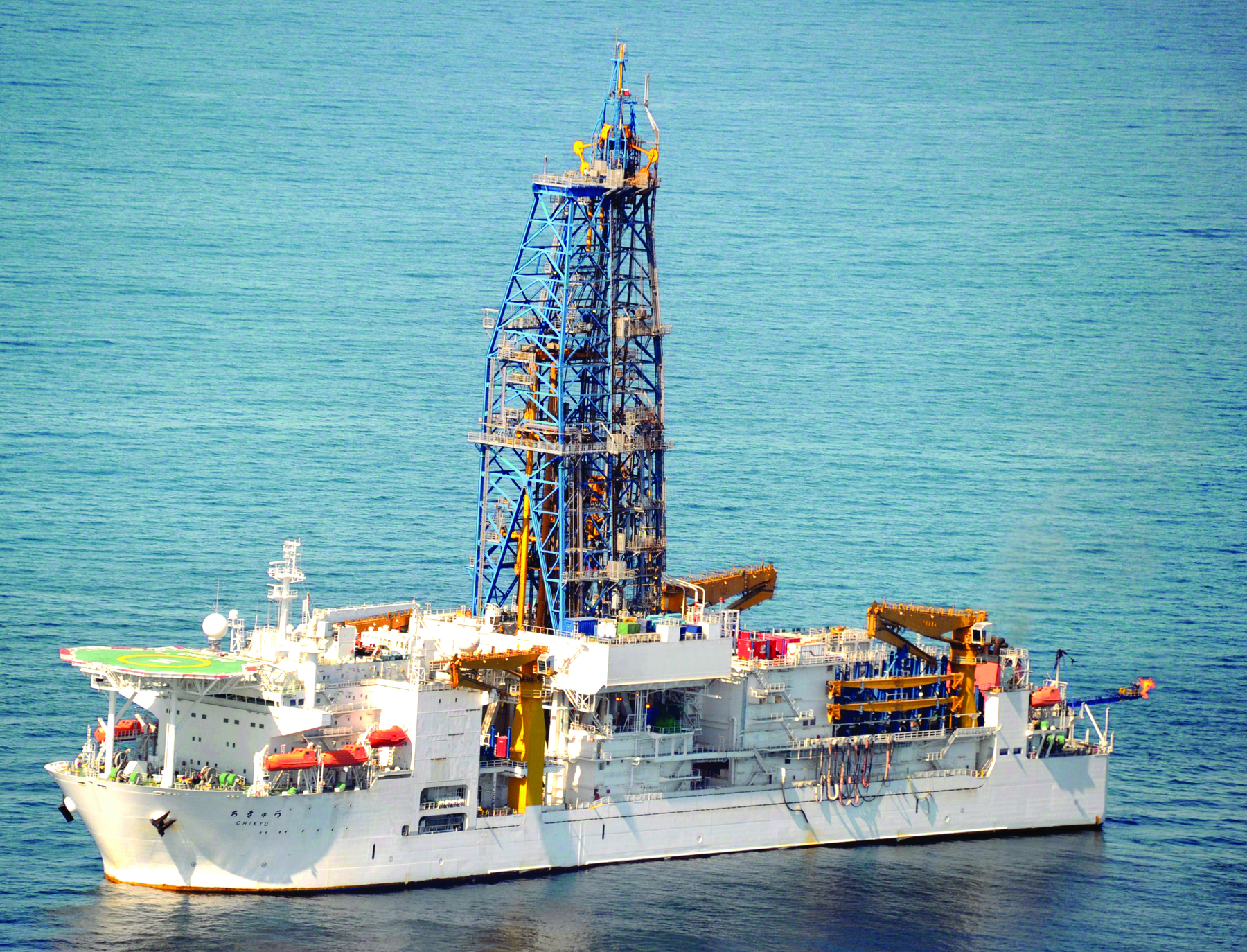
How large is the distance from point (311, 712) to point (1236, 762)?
5069cm

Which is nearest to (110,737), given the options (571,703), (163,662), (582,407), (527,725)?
(163,662)

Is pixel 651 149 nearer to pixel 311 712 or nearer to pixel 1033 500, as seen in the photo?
pixel 311 712

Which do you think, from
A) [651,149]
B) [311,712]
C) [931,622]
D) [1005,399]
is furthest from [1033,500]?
[311,712]

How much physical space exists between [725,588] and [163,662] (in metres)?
28.7

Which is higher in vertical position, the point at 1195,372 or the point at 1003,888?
the point at 1195,372

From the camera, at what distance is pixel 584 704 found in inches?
4060

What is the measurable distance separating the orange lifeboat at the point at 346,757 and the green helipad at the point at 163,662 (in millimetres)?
4574

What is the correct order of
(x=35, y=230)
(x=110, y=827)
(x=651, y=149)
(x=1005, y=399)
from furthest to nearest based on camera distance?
1. (x=35, y=230)
2. (x=1005, y=399)
3. (x=651, y=149)
4. (x=110, y=827)

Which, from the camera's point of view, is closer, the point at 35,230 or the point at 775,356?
the point at 775,356

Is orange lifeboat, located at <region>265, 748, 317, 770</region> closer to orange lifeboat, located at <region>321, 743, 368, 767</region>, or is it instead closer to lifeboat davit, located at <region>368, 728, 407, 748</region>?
orange lifeboat, located at <region>321, 743, 368, 767</region>

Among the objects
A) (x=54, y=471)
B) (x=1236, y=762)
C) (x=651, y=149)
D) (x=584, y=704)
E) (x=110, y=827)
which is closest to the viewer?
(x=110, y=827)

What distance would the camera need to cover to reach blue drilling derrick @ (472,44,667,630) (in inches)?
4274

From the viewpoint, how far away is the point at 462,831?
325 feet

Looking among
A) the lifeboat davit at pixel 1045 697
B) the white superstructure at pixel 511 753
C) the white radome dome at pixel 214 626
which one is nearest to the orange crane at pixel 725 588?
the white superstructure at pixel 511 753
